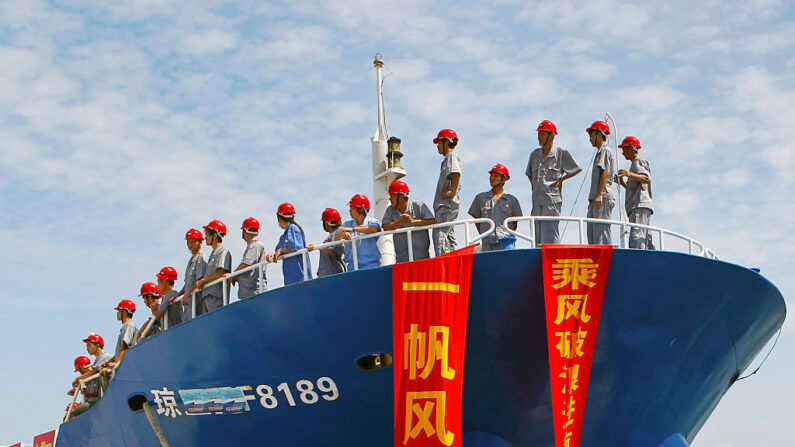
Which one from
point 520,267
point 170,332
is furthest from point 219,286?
point 520,267

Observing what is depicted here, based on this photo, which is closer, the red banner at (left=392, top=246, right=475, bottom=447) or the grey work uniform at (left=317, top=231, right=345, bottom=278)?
the red banner at (left=392, top=246, right=475, bottom=447)

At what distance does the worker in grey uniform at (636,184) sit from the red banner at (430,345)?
308 cm

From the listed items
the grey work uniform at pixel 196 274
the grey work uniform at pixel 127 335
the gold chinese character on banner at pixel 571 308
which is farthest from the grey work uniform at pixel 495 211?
the grey work uniform at pixel 127 335

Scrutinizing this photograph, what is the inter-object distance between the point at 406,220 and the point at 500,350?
2.01 meters

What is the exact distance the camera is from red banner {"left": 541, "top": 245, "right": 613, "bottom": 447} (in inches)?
351

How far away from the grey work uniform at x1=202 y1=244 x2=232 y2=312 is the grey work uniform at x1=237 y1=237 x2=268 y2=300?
186 mm

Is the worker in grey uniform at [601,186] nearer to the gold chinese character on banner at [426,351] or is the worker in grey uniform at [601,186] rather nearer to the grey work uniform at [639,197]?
the grey work uniform at [639,197]

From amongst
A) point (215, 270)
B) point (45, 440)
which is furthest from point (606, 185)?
point (45, 440)

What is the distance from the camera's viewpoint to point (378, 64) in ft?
56.0

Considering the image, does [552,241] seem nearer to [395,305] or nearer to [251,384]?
[395,305]

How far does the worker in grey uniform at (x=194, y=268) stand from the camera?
11.2 meters

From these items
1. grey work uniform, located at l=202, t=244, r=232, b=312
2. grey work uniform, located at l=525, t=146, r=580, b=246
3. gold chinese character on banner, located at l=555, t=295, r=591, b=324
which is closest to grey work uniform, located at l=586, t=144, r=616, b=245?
grey work uniform, located at l=525, t=146, r=580, b=246

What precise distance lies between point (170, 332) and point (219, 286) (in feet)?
2.74

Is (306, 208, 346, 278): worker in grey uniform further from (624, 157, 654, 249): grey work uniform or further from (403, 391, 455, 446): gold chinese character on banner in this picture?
(624, 157, 654, 249): grey work uniform
